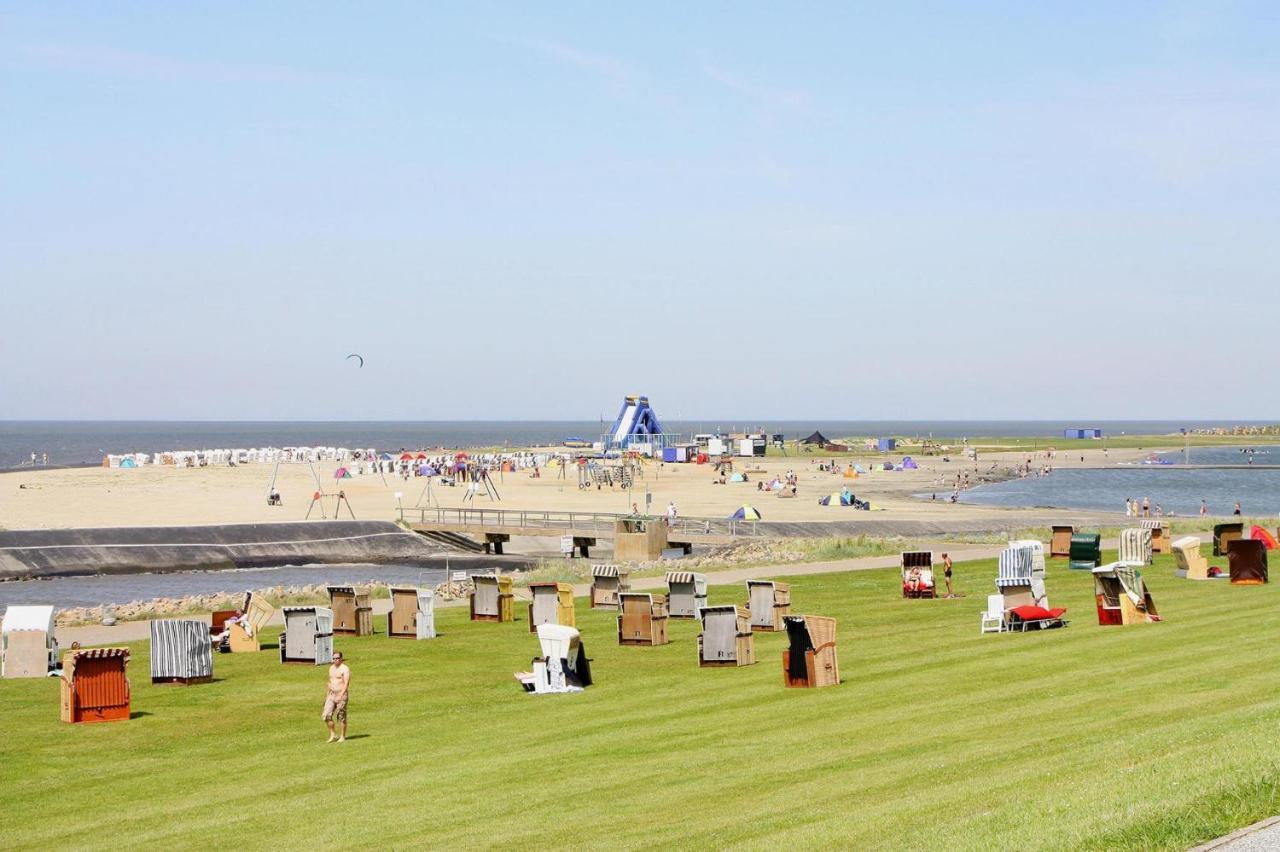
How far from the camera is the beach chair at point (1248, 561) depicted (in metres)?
30.4

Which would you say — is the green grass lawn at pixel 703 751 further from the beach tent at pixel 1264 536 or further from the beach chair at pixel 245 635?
the beach tent at pixel 1264 536

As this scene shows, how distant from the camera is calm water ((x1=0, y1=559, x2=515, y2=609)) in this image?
50750 mm

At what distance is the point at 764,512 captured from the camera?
80.4 m

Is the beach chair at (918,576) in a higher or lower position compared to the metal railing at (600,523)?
higher

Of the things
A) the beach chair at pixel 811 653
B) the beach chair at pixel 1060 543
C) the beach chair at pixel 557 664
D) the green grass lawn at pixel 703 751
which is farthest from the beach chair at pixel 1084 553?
the beach chair at pixel 557 664

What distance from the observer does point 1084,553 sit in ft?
123

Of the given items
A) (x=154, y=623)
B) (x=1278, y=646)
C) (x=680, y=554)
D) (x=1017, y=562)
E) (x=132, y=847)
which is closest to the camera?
(x=132, y=847)

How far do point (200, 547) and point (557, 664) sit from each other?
46363mm

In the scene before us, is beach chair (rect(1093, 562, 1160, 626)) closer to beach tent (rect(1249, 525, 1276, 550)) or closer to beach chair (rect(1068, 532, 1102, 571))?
beach chair (rect(1068, 532, 1102, 571))

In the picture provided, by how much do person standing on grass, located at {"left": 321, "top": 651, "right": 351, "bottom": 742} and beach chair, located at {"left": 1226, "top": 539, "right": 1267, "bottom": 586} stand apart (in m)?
21.1

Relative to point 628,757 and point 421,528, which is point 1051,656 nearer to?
point 628,757

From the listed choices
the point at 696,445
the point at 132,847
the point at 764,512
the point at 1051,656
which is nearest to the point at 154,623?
the point at 132,847

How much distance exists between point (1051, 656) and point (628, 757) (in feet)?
26.4

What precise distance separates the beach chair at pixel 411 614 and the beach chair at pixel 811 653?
9.55 metres
